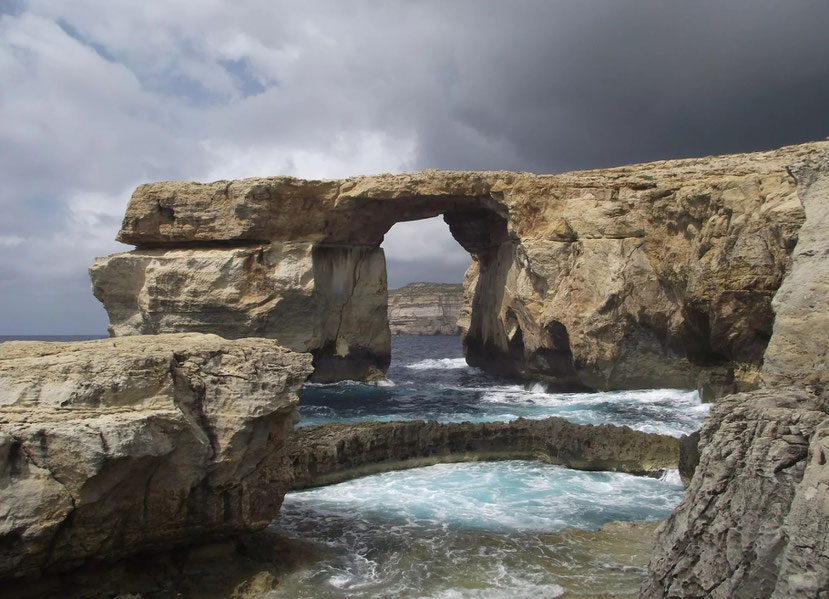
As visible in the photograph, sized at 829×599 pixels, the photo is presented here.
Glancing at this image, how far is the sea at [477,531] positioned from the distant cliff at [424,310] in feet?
263

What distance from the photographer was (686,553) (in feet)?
20.0

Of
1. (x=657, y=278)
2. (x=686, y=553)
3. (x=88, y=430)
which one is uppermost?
(x=657, y=278)

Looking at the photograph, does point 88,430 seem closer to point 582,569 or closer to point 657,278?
point 582,569

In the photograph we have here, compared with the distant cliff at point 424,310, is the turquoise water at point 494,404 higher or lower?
lower

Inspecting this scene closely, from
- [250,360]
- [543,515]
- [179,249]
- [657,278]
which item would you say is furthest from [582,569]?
[179,249]

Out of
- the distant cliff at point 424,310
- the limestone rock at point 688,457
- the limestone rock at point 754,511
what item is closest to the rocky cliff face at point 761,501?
the limestone rock at point 754,511

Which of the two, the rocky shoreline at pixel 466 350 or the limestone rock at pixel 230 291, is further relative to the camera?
the limestone rock at pixel 230 291

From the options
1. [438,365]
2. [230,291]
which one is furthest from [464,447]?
[438,365]

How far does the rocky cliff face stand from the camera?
16.4ft

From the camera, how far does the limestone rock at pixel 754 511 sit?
498 cm

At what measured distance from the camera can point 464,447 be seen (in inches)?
719


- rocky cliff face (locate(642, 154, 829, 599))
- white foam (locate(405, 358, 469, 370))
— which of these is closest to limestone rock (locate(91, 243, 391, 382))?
white foam (locate(405, 358, 469, 370))

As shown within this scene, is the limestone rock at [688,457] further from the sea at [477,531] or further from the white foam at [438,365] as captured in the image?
the white foam at [438,365]

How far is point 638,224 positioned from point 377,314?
14108 mm
